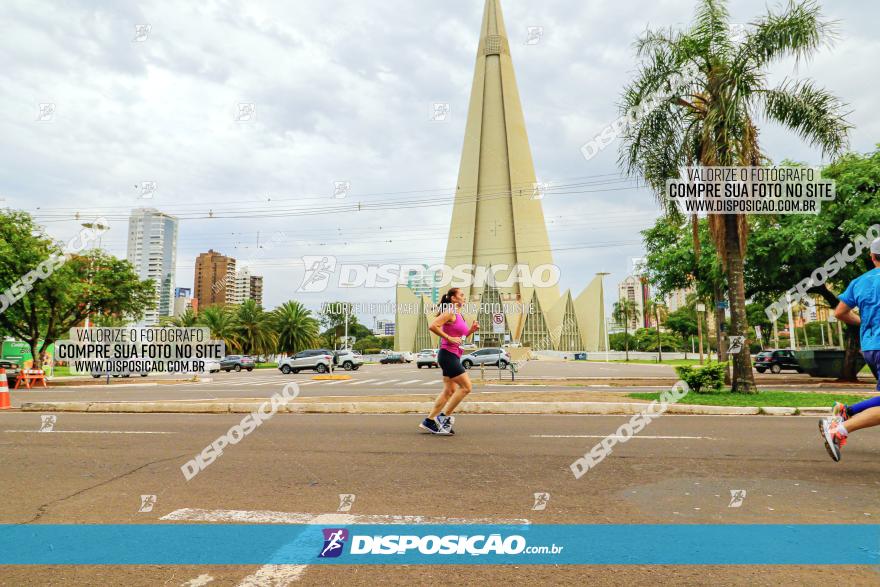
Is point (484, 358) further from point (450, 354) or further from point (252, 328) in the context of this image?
point (252, 328)

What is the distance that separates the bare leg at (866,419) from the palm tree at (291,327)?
6335 cm

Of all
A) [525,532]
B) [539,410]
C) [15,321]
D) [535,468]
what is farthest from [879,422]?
[15,321]

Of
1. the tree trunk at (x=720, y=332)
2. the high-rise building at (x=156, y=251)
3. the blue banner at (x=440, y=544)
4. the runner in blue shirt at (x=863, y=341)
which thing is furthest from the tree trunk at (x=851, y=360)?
the high-rise building at (x=156, y=251)

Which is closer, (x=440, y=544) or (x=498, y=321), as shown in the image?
(x=440, y=544)

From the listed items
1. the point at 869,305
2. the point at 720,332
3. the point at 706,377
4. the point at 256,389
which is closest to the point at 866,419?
the point at 869,305

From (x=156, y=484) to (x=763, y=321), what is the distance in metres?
76.9

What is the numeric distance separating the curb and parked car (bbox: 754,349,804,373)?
84.1ft

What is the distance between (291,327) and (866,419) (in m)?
64.1

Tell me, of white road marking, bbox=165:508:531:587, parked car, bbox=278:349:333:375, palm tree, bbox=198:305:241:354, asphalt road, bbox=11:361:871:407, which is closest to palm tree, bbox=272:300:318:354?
palm tree, bbox=198:305:241:354

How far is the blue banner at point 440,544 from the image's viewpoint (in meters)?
2.96

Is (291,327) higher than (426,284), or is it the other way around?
(426,284)

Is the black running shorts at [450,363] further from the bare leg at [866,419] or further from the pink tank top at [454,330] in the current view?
the bare leg at [866,419]

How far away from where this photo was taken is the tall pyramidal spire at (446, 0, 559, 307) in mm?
91875

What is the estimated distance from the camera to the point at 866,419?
4.58 meters
